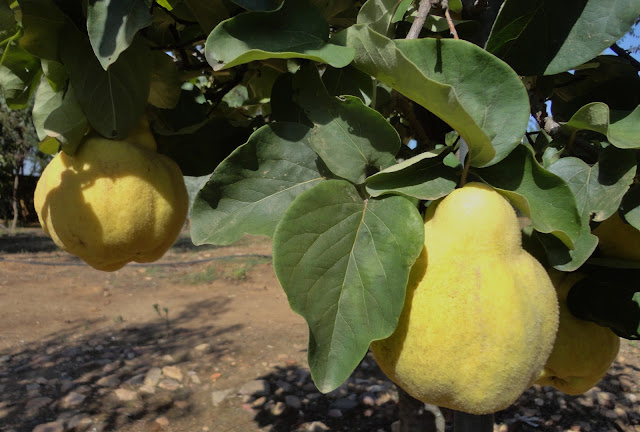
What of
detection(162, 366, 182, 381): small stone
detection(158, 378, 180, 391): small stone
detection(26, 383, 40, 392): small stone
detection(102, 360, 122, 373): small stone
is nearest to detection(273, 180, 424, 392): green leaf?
detection(158, 378, 180, 391): small stone

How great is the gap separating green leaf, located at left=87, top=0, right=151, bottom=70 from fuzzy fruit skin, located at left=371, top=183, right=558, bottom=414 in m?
0.52

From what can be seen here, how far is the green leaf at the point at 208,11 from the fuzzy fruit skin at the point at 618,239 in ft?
2.61

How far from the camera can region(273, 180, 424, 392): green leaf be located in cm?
64

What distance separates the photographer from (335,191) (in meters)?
0.70

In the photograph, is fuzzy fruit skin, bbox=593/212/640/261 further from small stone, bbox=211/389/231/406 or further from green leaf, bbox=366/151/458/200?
small stone, bbox=211/389/231/406

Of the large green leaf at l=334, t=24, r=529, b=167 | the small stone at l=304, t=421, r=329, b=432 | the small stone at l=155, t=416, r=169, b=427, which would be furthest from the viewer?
the small stone at l=155, t=416, r=169, b=427

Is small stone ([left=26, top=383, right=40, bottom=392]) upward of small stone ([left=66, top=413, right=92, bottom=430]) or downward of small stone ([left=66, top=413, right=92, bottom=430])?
downward

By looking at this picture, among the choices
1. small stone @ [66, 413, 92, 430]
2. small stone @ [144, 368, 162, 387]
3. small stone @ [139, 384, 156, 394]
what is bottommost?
small stone @ [144, 368, 162, 387]

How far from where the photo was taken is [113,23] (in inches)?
31.5

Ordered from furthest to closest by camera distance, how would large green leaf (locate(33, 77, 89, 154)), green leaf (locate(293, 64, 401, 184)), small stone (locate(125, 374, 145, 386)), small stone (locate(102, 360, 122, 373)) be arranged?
small stone (locate(102, 360, 122, 373)) < small stone (locate(125, 374, 145, 386)) < large green leaf (locate(33, 77, 89, 154)) < green leaf (locate(293, 64, 401, 184))

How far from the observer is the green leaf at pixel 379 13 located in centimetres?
78

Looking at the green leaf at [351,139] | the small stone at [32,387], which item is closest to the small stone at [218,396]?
the small stone at [32,387]

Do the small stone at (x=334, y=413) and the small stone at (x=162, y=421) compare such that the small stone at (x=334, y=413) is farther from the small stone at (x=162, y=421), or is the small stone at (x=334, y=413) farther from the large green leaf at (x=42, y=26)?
the large green leaf at (x=42, y=26)

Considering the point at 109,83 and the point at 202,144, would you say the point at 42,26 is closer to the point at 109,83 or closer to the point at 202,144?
the point at 109,83
